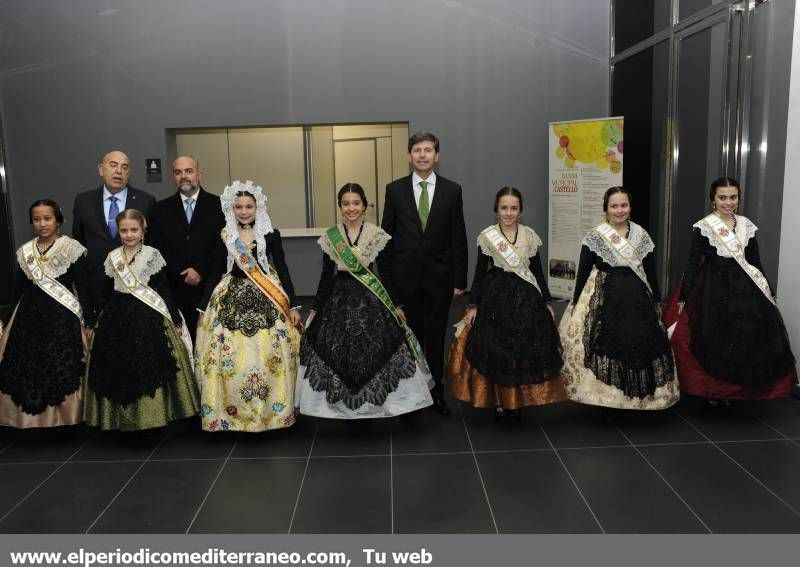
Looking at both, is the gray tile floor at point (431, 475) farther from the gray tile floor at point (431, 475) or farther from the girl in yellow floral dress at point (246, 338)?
the girl in yellow floral dress at point (246, 338)

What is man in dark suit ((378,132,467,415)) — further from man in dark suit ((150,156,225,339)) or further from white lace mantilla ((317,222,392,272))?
man in dark suit ((150,156,225,339))

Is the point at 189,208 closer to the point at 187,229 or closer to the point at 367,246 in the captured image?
the point at 187,229

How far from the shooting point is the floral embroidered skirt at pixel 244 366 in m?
3.06

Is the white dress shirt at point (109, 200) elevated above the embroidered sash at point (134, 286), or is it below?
above

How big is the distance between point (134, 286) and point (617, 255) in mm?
2262

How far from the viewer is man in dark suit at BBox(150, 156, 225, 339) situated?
3.54 m

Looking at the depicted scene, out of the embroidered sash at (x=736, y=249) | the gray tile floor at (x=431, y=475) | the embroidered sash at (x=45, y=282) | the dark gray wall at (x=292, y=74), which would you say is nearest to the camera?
the gray tile floor at (x=431, y=475)

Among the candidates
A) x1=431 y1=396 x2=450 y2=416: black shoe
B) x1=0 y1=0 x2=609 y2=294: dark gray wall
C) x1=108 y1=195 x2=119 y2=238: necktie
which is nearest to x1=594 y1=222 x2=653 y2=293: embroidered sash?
x1=431 y1=396 x2=450 y2=416: black shoe

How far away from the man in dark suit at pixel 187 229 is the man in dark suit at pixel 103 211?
→ 0.14 m

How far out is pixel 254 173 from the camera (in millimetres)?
8148

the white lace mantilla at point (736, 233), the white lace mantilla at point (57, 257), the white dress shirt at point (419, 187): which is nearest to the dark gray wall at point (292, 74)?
the white dress shirt at point (419, 187)

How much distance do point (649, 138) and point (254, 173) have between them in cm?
455

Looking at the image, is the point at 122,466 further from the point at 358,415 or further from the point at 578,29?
the point at 578,29

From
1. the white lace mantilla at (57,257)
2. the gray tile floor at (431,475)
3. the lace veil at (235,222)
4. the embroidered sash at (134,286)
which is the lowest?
the gray tile floor at (431,475)
